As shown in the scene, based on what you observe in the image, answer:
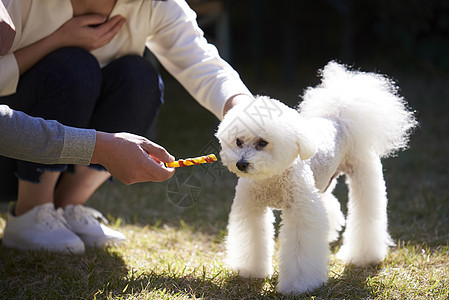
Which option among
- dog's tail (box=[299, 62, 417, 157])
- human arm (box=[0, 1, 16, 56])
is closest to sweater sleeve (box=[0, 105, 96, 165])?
human arm (box=[0, 1, 16, 56])

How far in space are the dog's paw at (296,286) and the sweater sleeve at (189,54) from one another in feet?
1.39

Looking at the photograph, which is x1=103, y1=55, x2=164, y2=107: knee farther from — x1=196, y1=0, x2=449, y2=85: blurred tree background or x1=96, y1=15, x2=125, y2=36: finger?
x1=196, y1=0, x2=449, y2=85: blurred tree background

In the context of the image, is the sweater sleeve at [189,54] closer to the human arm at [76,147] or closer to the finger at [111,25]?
the finger at [111,25]

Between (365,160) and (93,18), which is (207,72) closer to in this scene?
(93,18)

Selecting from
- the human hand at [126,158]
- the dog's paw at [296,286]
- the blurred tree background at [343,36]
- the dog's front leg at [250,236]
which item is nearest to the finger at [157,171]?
the human hand at [126,158]

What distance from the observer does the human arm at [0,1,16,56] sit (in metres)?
1.06

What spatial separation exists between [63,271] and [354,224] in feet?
2.39

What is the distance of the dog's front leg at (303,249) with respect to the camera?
1080 mm

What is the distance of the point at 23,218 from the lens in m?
1.37

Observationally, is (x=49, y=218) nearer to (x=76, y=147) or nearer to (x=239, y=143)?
(x=76, y=147)

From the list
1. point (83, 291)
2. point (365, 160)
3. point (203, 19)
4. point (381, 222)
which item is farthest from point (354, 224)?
point (203, 19)

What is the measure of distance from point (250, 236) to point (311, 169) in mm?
204

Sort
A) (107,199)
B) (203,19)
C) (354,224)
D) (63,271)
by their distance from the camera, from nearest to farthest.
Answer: (63,271) → (354,224) → (107,199) → (203,19)

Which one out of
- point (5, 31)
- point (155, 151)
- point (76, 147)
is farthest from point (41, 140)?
point (5, 31)
